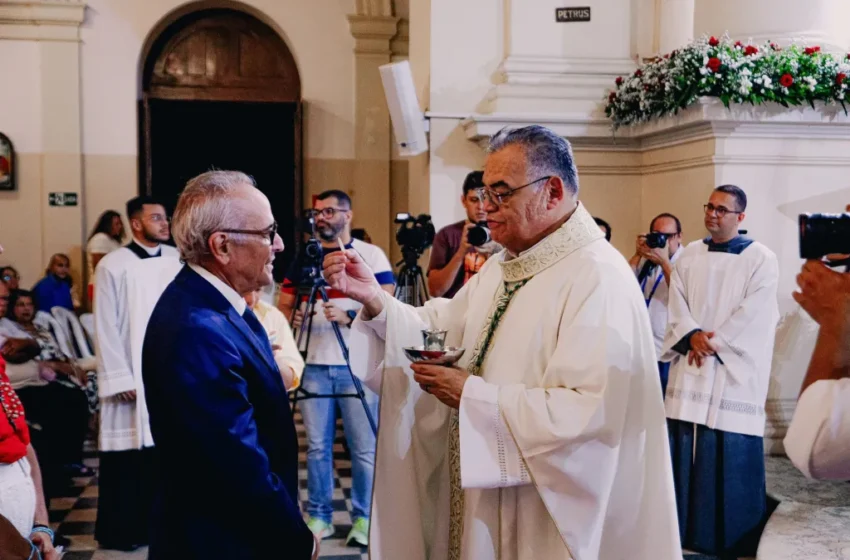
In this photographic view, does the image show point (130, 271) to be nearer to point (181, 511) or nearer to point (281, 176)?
point (181, 511)

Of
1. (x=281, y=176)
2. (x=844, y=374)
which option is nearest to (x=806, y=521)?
(x=844, y=374)

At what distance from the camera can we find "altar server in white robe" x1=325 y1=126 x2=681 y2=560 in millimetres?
2158

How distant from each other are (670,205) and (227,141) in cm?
599

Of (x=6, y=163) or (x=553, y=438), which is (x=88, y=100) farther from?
(x=553, y=438)

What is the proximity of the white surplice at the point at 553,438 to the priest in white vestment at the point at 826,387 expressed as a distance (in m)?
0.44

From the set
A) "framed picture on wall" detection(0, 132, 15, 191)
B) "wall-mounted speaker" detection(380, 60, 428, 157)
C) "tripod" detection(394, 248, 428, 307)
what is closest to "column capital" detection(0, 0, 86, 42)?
"framed picture on wall" detection(0, 132, 15, 191)

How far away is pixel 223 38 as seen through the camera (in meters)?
10.2

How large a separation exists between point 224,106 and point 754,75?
6.68 m

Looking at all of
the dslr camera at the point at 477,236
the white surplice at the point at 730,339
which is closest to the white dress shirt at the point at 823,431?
the dslr camera at the point at 477,236

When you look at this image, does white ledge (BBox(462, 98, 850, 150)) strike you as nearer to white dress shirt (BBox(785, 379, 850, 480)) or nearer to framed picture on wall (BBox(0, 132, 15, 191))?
white dress shirt (BBox(785, 379, 850, 480))

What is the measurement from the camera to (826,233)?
1822 millimetres

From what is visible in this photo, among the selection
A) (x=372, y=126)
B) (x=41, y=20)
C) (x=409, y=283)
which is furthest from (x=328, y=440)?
(x=41, y=20)

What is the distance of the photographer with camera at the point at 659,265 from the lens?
5.14m

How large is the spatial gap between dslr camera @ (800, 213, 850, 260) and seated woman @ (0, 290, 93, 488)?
4636 mm
